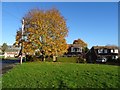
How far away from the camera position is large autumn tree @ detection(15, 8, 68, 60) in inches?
1638

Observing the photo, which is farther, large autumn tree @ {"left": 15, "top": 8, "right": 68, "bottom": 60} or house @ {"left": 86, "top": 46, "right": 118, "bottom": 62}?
house @ {"left": 86, "top": 46, "right": 118, "bottom": 62}

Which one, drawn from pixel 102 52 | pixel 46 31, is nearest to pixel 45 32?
pixel 46 31

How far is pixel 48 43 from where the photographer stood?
4228 centimetres

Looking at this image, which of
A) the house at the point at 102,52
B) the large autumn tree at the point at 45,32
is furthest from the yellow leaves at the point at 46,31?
the house at the point at 102,52

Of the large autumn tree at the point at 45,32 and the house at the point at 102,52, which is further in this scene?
the house at the point at 102,52

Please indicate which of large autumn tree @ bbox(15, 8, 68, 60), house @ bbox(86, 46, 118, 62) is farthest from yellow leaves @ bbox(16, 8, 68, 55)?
house @ bbox(86, 46, 118, 62)

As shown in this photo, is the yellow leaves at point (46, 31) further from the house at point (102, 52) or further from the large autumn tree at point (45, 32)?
the house at point (102, 52)

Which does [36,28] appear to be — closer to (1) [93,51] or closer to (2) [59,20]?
(2) [59,20]

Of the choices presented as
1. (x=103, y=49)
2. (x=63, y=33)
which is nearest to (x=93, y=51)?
(x=103, y=49)

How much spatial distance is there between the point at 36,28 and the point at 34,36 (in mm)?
1417

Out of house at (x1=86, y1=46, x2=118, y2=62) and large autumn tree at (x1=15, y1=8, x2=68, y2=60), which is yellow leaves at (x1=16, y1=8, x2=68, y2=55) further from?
house at (x1=86, y1=46, x2=118, y2=62)

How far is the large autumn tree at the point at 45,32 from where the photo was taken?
41.6 meters

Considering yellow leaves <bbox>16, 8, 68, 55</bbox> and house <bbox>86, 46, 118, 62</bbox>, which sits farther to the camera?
house <bbox>86, 46, 118, 62</bbox>

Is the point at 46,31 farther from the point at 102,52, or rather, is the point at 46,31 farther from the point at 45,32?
the point at 102,52
